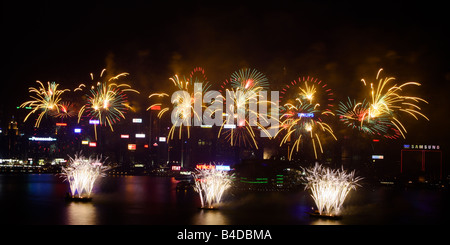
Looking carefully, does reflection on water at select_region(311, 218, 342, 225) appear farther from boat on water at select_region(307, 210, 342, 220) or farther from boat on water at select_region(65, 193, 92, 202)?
boat on water at select_region(65, 193, 92, 202)

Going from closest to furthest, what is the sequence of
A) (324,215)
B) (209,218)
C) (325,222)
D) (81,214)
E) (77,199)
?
(325,222)
(209,218)
(81,214)
(324,215)
(77,199)

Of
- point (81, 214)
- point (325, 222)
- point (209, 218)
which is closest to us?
point (325, 222)

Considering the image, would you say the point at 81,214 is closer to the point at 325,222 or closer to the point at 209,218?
the point at 209,218

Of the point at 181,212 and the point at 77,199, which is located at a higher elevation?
the point at 77,199

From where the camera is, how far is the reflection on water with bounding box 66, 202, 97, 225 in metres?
22.4

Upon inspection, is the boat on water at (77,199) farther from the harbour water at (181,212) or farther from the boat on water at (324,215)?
the boat on water at (324,215)

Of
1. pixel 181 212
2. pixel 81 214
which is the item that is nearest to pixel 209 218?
pixel 181 212

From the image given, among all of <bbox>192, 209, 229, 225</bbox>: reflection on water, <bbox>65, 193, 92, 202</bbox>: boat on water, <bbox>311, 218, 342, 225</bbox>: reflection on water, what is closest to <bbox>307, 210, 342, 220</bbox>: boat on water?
<bbox>311, 218, 342, 225</bbox>: reflection on water

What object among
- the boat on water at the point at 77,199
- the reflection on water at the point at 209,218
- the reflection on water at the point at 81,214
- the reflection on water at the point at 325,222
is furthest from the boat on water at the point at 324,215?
the boat on water at the point at 77,199

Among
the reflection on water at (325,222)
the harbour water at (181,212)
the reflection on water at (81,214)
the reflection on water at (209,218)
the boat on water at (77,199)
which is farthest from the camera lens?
the boat on water at (77,199)

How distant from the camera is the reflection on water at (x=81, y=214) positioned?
73.6 feet

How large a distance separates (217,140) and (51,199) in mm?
77504

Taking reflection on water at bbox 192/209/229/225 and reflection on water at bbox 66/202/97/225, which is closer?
reflection on water at bbox 66/202/97/225

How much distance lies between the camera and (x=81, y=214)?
25.0 metres
